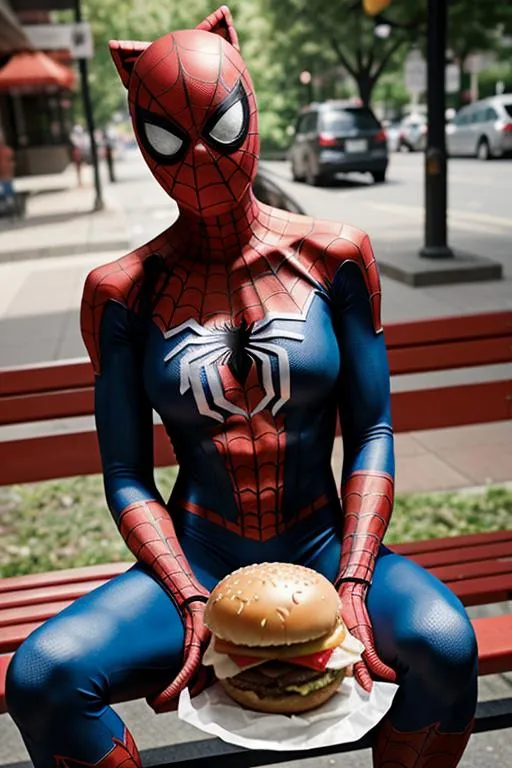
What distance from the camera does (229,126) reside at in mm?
2010

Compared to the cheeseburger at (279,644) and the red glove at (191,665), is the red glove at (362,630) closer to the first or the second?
the cheeseburger at (279,644)

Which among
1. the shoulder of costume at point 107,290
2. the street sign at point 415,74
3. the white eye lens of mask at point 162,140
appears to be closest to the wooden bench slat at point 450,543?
the shoulder of costume at point 107,290

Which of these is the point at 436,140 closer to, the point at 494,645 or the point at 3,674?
the point at 494,645

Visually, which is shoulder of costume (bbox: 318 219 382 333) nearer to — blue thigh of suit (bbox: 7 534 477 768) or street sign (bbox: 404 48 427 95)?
blue thigh of suit (bbox: 7 534 477 768)

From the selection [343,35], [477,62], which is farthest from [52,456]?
[477,62]

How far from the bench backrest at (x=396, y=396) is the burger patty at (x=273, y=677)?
1.67m

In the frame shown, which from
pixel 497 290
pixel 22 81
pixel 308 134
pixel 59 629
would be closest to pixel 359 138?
pixel 308 134

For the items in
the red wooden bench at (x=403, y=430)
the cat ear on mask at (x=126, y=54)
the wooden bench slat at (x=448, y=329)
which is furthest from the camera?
the wooden bench slat at (x=448, y=329)

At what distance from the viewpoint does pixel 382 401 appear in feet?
7.34

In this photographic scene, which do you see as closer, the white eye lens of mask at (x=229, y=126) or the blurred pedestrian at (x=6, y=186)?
the white eye lens of mask at (x=229, y=126)

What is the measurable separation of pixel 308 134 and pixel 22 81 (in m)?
9.34

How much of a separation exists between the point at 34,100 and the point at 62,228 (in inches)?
969

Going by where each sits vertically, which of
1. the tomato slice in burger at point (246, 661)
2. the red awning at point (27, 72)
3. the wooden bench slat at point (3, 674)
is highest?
the red awning at point (27, 72)

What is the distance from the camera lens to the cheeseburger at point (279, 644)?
5.77 feet
